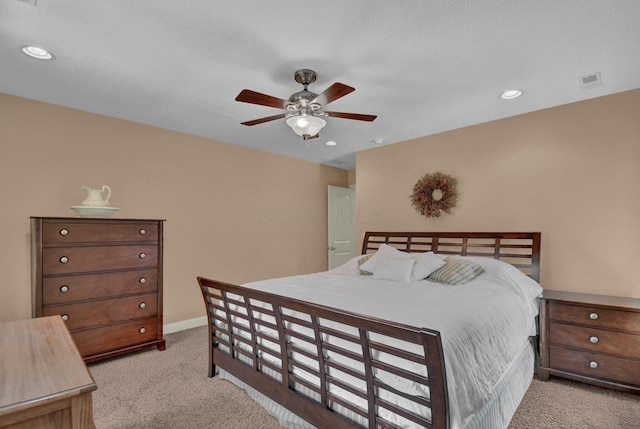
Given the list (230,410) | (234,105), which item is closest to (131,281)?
(230,410)

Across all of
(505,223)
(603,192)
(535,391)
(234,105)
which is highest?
(234,105)

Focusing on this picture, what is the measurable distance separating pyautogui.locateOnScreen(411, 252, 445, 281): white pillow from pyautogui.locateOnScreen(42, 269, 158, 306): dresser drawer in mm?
2616

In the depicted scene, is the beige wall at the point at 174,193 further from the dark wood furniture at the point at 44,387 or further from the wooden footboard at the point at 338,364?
the dark wood furniture at the point at 44,387

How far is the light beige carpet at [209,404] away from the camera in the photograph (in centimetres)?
205

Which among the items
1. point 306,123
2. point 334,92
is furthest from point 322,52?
point 306,123

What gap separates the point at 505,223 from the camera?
350 centimetres

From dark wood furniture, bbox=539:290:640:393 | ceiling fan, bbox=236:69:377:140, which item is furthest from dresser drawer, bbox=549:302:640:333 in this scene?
ceiling fan, bbox=236:69:377:140

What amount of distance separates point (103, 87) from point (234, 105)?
108 cm

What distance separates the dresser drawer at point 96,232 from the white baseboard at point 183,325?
1267mm

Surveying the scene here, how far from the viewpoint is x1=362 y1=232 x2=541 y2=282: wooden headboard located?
3195 mm

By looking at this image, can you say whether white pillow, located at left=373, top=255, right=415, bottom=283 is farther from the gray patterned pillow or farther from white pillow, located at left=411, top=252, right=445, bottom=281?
the gray patterned pillow

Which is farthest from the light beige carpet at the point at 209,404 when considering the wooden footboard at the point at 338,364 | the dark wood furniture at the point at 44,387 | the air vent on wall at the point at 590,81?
the air vent on wall at the point at 590,81

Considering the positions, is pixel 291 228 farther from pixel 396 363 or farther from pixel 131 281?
pixel 396 363

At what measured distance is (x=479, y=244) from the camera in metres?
3.60
